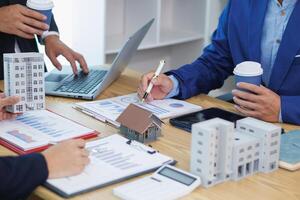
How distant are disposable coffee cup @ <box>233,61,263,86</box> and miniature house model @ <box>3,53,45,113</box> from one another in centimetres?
63

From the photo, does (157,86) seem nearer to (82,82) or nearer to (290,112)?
(82,82)

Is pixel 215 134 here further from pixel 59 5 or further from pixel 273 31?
pixel 59 5

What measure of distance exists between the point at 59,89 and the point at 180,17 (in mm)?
2029

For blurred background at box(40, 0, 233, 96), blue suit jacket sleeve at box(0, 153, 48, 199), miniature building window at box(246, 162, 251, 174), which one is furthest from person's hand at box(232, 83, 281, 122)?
blurred background at box(40, 0, 233, 96)

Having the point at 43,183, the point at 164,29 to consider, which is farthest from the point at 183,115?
the point at 164,29

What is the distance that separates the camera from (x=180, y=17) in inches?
155

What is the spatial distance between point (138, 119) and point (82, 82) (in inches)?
24.4

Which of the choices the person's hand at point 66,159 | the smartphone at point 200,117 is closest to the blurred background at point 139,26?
the smartphone at point 200,117

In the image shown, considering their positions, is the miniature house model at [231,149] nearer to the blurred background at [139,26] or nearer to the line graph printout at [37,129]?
the line graph printout at [37,129]

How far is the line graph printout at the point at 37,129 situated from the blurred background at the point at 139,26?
101cm

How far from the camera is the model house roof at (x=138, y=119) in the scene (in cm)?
158

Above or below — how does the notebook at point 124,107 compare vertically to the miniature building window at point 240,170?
above

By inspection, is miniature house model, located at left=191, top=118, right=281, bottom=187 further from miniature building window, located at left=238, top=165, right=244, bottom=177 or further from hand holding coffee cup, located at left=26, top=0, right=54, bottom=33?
hand holding coffee cup, located at left=26, top=0, right=54, bottom=33

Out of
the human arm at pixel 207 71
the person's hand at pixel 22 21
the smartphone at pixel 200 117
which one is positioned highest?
the person's hand at pixel 22 21
